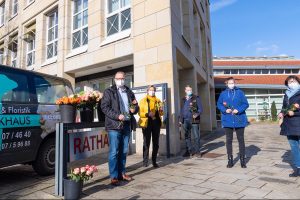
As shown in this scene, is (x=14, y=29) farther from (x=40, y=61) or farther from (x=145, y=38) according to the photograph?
(x=145, y=38)

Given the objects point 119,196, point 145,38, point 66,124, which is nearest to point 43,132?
point 66,124

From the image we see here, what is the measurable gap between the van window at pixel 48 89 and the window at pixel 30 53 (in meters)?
9.90

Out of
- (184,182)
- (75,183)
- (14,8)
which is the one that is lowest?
(184,182)

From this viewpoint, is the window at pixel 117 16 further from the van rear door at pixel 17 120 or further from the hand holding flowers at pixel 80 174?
the hand holding flowers at pixel 80 174

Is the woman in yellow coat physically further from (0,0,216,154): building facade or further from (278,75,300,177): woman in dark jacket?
(278,75,300,177): woman in dark jacket

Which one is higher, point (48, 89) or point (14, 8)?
point (14, 8)

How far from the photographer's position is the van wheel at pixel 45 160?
206 inches

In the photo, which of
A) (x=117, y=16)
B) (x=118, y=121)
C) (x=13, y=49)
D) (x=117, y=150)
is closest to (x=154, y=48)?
(x=117, y=16)

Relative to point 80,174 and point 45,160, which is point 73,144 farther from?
point 45,160

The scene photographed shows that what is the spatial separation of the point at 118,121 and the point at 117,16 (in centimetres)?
658

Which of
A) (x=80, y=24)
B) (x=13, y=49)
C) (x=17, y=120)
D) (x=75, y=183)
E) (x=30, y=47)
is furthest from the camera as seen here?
(x=13, y=49)

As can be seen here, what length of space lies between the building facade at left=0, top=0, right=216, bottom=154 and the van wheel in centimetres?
296

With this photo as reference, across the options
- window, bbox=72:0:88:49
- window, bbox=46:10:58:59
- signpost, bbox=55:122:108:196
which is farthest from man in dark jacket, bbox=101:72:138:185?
window, bbox=46:10:58:59

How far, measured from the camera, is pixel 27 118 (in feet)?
16.2
